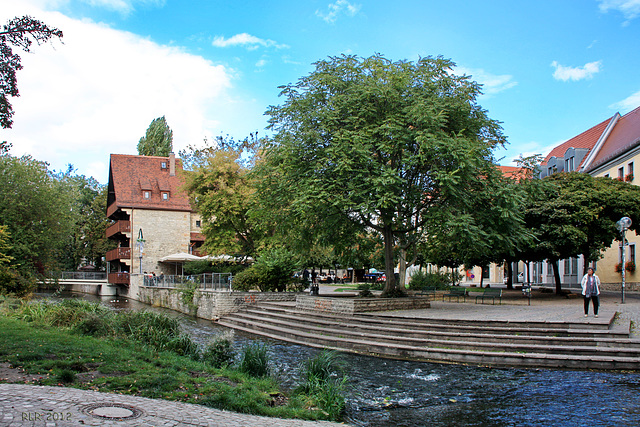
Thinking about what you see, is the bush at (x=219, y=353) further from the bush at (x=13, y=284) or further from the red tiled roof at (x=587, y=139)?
the red tiled roof at (x=587, y=139)

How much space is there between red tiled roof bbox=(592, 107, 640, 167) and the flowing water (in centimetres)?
3192

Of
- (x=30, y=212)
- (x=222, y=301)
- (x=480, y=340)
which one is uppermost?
(x=30, y=212)

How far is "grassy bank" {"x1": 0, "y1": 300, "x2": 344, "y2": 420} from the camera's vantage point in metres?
7.20

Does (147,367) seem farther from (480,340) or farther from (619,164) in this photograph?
(619,164)

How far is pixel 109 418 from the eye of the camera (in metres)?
5.41

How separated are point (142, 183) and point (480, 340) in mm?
45262

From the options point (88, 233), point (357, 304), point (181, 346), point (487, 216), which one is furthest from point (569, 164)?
point (88, 233)

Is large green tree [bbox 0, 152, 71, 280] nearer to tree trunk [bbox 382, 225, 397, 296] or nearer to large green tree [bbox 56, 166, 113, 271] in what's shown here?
tree trunk [bbox 382, 225, 397, 296]

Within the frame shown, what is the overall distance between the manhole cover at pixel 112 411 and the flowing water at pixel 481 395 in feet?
11.4

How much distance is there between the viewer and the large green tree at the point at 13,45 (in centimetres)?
914

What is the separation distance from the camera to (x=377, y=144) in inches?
693

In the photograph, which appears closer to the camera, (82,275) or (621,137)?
(621,137)

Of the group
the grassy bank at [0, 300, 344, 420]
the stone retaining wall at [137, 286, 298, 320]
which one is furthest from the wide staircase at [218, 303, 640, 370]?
the stone retaining wall at [137, 286, 298, 320]

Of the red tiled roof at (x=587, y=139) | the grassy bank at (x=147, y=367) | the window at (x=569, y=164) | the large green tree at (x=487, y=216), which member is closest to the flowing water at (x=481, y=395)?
the grassy bank at (x=147, y=367)
